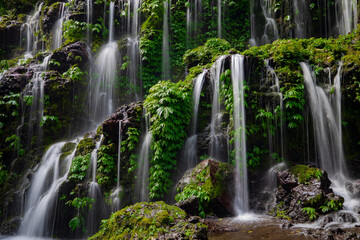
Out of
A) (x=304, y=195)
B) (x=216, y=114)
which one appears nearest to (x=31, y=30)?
(x=216, y=114)

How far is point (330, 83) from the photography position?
24.6 ft

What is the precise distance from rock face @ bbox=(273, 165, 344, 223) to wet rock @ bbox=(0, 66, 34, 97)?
1155 cm

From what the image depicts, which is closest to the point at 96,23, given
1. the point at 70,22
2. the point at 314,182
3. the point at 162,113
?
the point at 70,22

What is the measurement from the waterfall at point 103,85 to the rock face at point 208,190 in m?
7.04

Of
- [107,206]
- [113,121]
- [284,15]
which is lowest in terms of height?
[107,206]

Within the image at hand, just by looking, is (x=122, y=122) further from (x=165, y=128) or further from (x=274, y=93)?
(x=274, y=93)

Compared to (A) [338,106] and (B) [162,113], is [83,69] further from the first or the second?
(A) [338,106]

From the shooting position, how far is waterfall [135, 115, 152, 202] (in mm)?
7547

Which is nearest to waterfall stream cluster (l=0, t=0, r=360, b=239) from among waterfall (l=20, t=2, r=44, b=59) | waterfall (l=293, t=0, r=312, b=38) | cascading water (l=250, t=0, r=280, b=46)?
waterfall (l=293, t=0, r=312, b=38)

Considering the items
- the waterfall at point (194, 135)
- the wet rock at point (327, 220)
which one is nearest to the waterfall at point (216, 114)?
the waterfall at point (194, 135)

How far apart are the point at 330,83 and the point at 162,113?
5.18 meters

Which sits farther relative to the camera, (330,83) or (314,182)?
(330,83)

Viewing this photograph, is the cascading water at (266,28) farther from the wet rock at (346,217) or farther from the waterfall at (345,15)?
the wet rock at (346,217)

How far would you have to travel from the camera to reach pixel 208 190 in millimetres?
6090
